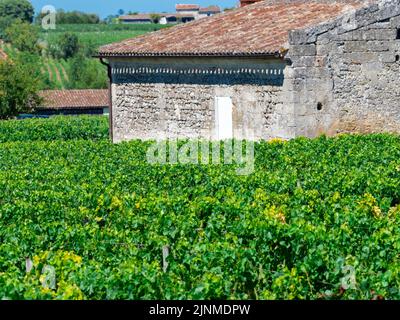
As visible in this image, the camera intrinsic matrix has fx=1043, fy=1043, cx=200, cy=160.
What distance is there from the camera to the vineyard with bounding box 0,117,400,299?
10.5 m

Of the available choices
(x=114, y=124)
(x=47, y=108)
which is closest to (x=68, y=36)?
(x=47, y=108)

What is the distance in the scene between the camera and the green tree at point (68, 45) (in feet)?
301

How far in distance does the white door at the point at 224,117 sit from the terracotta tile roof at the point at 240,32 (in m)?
1.11

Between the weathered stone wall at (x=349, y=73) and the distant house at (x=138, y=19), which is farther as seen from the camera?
the distant house at (x=138, y=19)

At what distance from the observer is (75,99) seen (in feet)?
192

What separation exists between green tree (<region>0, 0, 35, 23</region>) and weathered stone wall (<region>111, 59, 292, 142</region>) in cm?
11145

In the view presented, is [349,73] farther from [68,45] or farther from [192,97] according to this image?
[68,45]

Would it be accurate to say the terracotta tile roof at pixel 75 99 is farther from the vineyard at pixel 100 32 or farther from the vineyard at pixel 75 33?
the vineyard at pixel 100 32

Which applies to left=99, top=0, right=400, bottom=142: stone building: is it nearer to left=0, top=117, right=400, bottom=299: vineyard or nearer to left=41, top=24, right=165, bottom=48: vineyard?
left=0, top=117, right=400, bottom=299: vineyard

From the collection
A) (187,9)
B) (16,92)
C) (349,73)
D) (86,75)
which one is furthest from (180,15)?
(349,73)

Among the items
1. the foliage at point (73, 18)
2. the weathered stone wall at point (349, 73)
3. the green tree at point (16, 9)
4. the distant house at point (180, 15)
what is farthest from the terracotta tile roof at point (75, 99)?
the foliage at point (73, 18)
